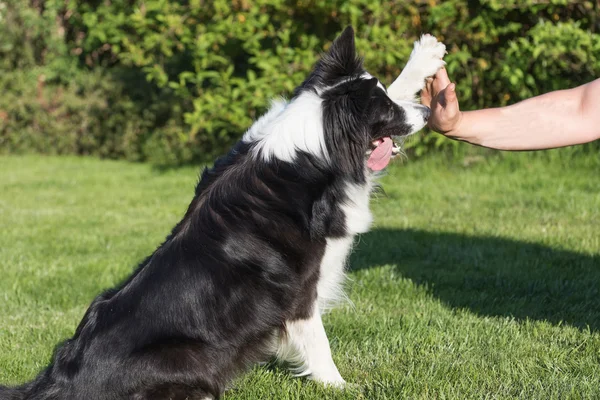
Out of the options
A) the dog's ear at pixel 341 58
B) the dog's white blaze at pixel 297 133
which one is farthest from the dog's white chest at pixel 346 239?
the dog's ear at pixel 341 58

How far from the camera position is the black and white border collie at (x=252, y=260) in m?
2.89

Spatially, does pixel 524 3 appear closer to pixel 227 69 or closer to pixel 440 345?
pixel 227 69

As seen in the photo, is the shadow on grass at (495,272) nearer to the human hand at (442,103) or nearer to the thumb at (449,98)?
the human hand at (442,103)

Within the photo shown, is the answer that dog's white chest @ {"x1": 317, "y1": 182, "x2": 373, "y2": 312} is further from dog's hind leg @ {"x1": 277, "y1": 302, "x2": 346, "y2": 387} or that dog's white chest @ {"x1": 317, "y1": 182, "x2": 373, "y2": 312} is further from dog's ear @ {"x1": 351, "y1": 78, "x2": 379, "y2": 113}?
dog's ear @ {"x1": 351, "y1": 78, "x2": 379, "y2": 113}

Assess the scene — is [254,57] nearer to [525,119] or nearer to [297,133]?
[525,119]

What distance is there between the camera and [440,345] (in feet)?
12.6

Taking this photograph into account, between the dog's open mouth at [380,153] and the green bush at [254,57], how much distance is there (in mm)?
5317

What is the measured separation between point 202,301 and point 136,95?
1070 cm

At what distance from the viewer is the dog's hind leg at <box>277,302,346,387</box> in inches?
129

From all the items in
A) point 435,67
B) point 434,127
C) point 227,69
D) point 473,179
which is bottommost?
point 473,179

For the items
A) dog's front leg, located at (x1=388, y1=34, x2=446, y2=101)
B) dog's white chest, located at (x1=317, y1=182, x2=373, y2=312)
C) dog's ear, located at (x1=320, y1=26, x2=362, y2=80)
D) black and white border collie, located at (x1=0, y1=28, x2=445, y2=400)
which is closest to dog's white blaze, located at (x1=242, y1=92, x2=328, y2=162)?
black and white border collie, located at (x1=0, y1=28, x2=445, y2=400)

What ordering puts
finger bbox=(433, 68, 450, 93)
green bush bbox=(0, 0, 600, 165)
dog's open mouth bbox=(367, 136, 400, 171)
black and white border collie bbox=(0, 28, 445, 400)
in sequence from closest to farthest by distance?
black and white border collie bbox=(0, 28, 445, 400) < dog's open mouth bbox=(367, 136, 400, 171) < finger bbox=(433, 68, 450, 93) < green bush bbox=(0, 0, 600, 165)

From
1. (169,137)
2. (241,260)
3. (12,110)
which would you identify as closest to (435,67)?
(241,260)

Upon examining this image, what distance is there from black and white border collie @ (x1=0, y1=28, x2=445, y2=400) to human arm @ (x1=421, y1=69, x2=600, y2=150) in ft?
0.84
